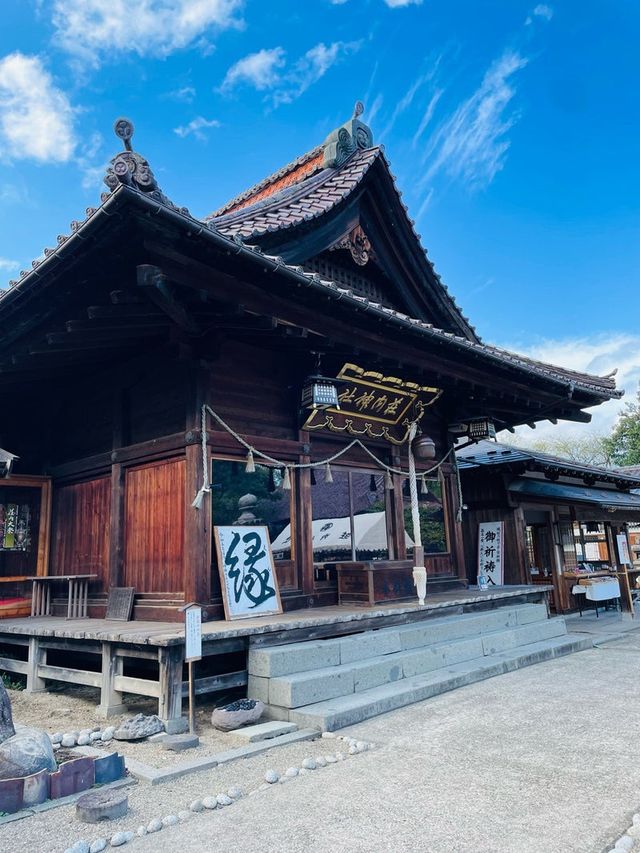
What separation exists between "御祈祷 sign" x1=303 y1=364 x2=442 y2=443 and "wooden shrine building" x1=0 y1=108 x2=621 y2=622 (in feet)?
0.11

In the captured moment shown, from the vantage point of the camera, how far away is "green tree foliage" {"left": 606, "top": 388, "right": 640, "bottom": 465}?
31141 mm

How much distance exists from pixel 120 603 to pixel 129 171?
4.67 meters

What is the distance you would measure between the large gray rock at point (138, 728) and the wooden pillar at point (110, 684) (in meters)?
0.81

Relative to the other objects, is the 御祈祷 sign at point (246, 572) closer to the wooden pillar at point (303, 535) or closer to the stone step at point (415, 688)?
the wooden pillar at point (303, 535)

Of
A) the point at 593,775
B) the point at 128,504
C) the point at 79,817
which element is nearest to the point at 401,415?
the point at 128,504

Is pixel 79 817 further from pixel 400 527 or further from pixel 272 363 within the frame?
pixel 400 527

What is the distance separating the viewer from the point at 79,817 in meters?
3.21

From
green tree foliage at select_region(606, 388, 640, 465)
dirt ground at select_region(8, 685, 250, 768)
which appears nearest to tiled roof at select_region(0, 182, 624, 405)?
dirt ground at select_region(8, 685, 250, 768)

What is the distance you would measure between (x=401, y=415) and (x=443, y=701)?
4294 millimetres

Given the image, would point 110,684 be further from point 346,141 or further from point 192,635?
point 346,141

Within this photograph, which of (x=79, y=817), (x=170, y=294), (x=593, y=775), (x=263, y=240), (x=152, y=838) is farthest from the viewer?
(x=263, y=240)

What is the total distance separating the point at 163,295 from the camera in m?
5.05

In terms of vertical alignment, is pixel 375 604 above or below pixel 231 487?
below

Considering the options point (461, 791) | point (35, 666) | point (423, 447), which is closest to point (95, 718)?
point (35, 666)
